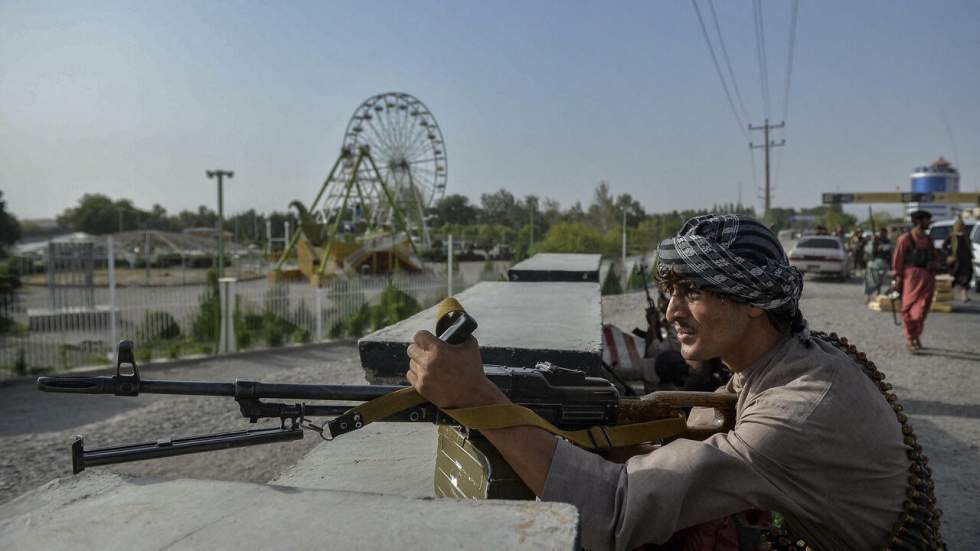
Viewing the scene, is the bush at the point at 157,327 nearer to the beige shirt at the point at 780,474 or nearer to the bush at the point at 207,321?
the bush at the point at 207,321

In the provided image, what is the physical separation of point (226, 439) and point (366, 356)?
90cm

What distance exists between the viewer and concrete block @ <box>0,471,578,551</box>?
92 centimetres

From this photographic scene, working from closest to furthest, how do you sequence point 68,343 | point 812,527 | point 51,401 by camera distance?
point 812,527
point 51,401
point 68,343

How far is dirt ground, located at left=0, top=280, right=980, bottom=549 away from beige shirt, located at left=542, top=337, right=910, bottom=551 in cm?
226

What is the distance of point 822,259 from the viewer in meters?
18.4

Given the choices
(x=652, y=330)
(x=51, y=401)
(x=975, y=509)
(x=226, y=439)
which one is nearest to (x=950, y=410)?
(x=975, y=509)

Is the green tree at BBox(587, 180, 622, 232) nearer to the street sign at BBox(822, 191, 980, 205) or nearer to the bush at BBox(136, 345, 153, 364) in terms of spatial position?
the street sign at BBox(822, 191, 980, 205)

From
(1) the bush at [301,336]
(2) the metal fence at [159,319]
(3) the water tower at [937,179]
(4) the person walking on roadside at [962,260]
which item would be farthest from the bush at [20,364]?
(3) the water tower at [937,179]

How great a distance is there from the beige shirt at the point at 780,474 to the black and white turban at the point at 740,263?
170 mm

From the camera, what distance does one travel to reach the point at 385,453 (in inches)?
96.7

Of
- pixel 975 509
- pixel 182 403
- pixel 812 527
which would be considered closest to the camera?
pixel 812 527

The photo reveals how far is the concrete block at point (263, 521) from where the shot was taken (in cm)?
92

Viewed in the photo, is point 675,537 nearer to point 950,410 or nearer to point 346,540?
point 346,540

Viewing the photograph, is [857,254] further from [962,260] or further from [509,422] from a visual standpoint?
[509,422]
